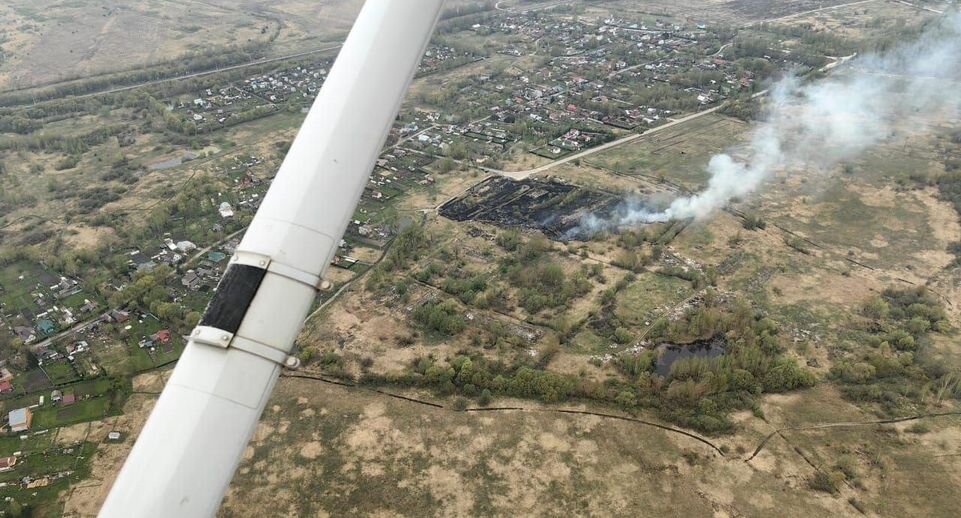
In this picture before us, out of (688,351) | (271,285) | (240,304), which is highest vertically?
(271,285)

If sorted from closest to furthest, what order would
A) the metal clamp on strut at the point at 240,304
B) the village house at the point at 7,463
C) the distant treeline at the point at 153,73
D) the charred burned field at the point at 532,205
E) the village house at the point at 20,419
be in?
the metal clamp on strut at the point at 240,304
the village house at the point at 7,463
the village house at the point at 20,419
the charred burned field at the point at 532,205
the distant treeline at the point at 153,73

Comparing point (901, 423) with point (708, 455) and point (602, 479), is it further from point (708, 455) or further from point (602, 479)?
point (602, 479)

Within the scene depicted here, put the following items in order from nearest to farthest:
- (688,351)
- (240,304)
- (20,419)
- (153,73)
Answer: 1. (240,304)
2. (20,419)
3. (688,351)
4. (153,73)

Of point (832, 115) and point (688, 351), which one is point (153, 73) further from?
point (832, 115)

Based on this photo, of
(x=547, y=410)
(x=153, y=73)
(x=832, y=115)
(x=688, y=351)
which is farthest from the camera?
(x=153, y=73)

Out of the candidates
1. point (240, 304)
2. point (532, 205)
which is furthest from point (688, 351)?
point (240, 304)

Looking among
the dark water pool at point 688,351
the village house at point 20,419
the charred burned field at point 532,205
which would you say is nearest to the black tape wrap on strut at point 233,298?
the village house at point 20,419

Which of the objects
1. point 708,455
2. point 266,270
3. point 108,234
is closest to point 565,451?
point 708,455

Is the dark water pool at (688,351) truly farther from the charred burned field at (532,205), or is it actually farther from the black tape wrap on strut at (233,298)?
the black tape wrap on strut at (233,298)
